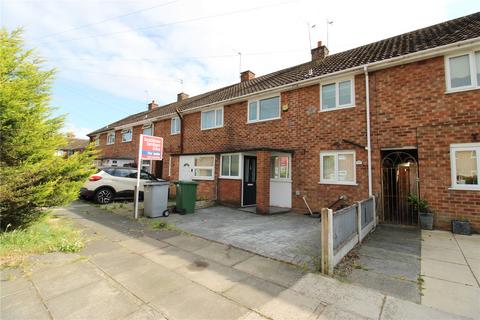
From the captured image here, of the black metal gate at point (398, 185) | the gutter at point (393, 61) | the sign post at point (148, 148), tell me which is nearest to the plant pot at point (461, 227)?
the black metal gate at point (398, 185)

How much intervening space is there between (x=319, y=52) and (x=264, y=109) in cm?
504

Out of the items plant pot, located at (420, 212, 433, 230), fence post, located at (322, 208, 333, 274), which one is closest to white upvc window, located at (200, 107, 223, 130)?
plant pot, located at (420, 212, 433, 230)

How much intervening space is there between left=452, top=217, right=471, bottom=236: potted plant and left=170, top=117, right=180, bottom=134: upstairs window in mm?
13787

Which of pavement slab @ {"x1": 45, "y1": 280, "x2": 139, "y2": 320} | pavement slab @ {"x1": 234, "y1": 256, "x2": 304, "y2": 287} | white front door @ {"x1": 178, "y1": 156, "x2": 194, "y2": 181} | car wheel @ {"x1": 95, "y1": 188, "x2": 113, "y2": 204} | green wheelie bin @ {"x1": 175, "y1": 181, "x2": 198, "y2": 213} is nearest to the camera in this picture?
pavement slab @ {"x1": 45, "y1": 280, "x2": 139, "y2": 320}

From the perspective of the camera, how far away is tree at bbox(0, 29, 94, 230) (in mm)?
4734

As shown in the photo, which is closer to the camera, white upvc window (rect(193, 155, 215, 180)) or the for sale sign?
the for sale sign

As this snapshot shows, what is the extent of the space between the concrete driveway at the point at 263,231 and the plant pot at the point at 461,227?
3425 mm

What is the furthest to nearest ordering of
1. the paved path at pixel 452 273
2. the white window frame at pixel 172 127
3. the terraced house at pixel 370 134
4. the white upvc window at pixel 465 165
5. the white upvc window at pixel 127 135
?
the white upvc window at pixel 127 135
the white window frame at pixel 172 127
the terraced house at pixel 370 134
the white upvc window at pixel 465 165
the paved path at pixel 452 273

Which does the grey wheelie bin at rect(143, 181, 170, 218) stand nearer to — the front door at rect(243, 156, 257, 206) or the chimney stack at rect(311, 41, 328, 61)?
the front door at rect(243, 156, 257, 206)

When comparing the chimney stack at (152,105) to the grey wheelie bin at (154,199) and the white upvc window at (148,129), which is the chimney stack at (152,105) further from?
the grey wheelie bin at (154,199)

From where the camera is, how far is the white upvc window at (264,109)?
35.4ft

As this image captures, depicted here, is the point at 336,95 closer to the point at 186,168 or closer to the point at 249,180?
the point at 249,180

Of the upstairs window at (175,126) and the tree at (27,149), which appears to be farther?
the upstairs window at (175,126)

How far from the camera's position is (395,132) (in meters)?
7.65
